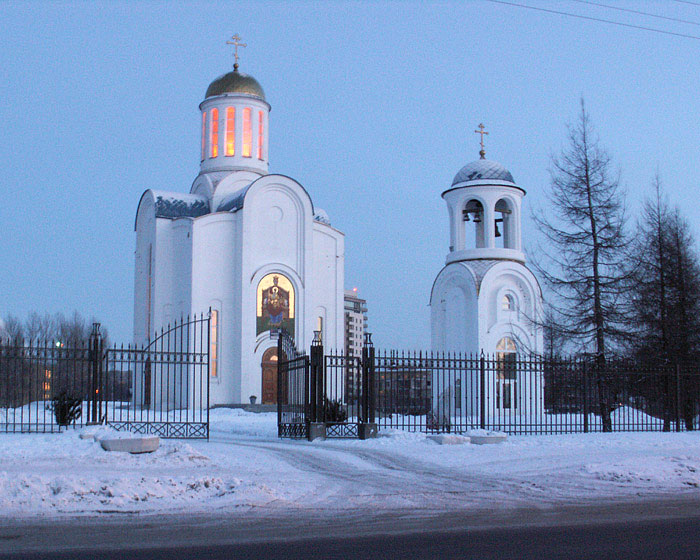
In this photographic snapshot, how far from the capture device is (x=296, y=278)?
4141cm

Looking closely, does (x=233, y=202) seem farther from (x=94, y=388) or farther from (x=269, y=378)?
(x=94, y=388)

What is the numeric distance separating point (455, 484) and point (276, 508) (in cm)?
323

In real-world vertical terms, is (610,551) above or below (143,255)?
below

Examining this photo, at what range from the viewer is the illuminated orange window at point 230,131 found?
146 ft

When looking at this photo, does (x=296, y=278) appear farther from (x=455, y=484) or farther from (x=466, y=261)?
(x=455, y=484)

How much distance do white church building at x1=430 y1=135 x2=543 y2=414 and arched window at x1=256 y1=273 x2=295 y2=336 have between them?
7155 mm

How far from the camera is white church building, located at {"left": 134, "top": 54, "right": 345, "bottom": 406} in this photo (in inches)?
1560

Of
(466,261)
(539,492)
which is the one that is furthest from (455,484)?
(466,261)

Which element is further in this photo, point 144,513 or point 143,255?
point 143,255

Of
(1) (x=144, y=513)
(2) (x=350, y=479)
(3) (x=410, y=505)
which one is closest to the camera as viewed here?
(1) (x=144, y=513)

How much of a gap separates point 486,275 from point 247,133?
50.4 feet

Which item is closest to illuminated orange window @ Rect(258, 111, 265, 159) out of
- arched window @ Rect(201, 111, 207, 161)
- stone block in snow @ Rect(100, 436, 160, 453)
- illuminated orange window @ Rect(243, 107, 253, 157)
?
illuminated orange window @ Rect(243, 107, 253, 157)

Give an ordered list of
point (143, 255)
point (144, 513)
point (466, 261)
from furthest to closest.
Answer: point (143, 255), point (466, 261), point (144, 513)

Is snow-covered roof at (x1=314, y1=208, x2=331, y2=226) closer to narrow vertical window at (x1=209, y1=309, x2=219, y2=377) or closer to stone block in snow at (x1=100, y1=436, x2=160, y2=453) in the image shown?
narrow vertical window at (x1=209, y1=309, x2=219, y2=377)
